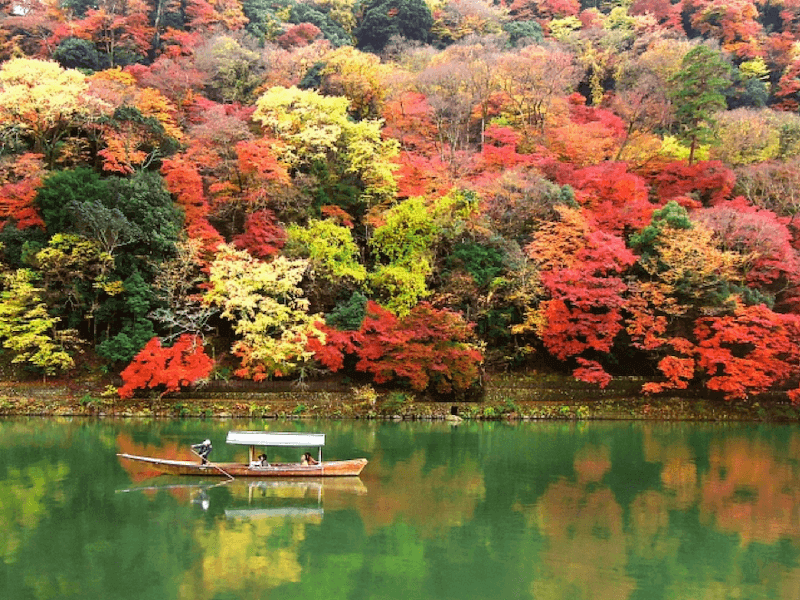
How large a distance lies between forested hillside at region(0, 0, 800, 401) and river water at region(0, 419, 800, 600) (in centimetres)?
664

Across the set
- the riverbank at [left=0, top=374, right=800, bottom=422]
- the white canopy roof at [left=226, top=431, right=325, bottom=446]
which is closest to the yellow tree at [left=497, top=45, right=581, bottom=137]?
the riverbank at [left=0, top=374, right=800, bottom=422]

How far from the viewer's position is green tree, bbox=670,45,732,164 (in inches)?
1512

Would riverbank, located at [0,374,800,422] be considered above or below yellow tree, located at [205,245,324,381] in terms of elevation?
below

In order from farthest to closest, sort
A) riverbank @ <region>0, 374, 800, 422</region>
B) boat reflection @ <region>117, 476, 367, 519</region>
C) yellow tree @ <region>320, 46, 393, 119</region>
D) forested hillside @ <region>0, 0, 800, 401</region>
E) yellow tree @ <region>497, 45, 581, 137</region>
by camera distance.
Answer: yellow tree @ <region>320, 46, 393, 119</region>, yellow tree @ <region>497, 45, 581, 137</region>, forested hillside @ <region>0, 0, 800, 401</region>, riverbank @ <region>0, 374, 800, 422</region>, boat reflection @ <region>117, 476, 367, 519</region>

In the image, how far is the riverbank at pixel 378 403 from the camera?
92.2ft

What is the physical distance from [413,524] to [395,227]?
20.8m

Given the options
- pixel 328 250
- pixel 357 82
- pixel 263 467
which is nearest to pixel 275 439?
pixel 263 467

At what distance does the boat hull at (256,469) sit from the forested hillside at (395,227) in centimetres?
1028

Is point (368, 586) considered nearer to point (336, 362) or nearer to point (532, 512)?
point (532, 512)

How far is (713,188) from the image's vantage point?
3578 centimetres

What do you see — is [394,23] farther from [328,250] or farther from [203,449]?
[203,449]

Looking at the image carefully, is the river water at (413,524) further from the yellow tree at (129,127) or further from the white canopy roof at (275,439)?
the yellow tree at (129,127)

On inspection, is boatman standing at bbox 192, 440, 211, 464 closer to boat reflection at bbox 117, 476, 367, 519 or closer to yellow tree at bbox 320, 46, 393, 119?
boat reflection at bbox 117, 476, 367, 519

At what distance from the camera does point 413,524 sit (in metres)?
14.4
